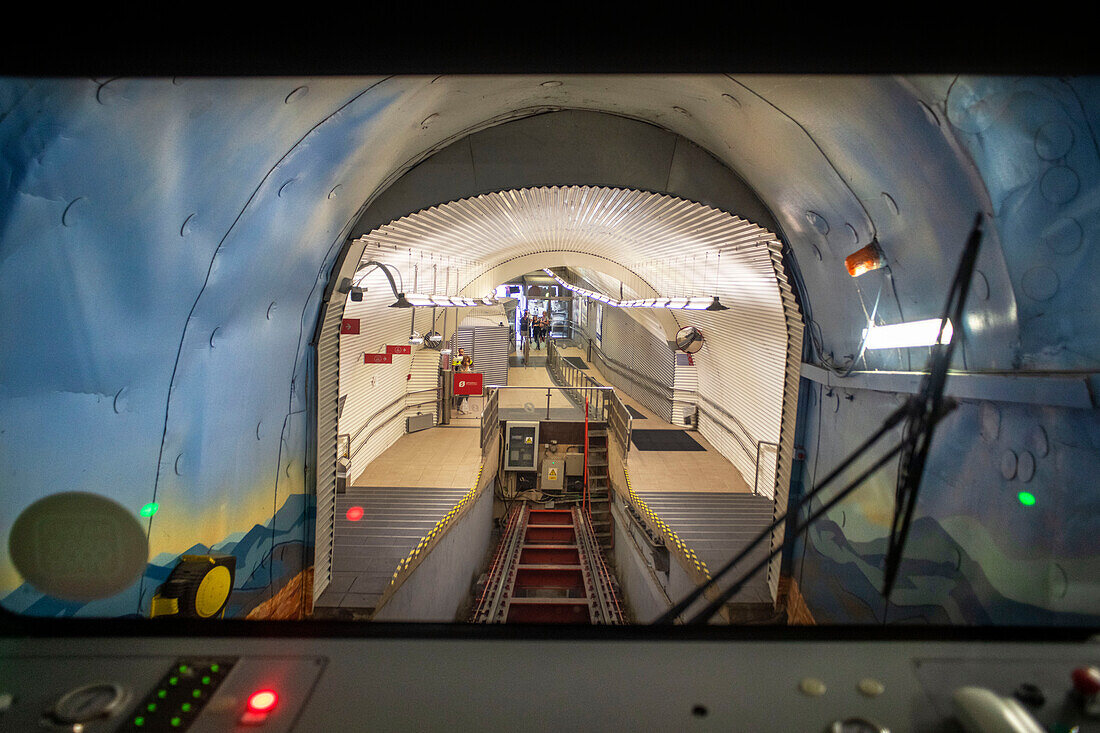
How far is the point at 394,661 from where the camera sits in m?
1.52

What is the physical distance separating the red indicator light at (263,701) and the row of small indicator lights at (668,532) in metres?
5.18

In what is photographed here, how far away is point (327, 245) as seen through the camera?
5113 millimetres

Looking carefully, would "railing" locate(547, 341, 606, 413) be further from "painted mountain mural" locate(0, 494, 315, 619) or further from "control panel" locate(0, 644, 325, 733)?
"control panel" locate(0, 644, 325, 733)

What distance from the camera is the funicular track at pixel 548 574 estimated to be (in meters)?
8.04

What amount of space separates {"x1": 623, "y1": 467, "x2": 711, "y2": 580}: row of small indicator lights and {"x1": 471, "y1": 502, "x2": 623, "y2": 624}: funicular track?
51.1 inches

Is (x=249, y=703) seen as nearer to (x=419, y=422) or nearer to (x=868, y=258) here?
(x=868, y=258)

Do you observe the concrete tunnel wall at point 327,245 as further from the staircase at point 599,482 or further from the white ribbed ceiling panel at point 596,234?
the staircase at point 599,482

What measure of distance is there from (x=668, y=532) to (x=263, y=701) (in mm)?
6717

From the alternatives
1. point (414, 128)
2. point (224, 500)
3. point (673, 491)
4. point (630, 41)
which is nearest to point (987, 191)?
point (630, 41)

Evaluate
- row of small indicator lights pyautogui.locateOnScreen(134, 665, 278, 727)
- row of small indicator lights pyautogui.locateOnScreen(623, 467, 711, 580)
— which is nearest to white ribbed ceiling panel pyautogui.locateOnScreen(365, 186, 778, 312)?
row of small indicator lights pyautogui.locateOnScreen(623, 467, 711, 580)

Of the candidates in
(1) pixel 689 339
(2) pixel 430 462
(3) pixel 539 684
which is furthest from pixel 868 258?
(2) pixel 430 462

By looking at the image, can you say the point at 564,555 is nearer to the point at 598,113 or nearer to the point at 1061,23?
the point at 598,113

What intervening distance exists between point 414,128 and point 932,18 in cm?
413

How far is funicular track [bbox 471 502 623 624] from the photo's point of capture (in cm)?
804
